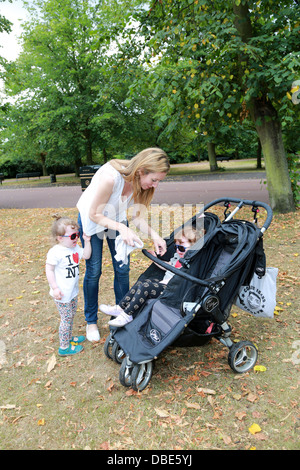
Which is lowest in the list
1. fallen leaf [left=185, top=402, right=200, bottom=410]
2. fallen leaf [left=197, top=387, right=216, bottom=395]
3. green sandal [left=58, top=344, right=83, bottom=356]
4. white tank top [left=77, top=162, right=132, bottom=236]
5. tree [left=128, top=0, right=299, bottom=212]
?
fallen leaf [left=185, top=402, right=200, bottom=410]

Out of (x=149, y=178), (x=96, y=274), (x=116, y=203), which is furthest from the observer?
(x=96, y=274)

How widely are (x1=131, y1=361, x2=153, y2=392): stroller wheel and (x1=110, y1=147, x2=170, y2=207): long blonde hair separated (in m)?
1.52

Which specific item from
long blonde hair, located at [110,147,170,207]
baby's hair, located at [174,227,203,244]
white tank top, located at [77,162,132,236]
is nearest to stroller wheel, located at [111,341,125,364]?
white tank top, located at [77,162,132,236]

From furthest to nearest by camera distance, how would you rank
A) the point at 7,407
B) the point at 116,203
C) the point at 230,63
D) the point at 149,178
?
the point at 230,63 < the point at 116,203 < the point at 149,178 < the point at 7,407

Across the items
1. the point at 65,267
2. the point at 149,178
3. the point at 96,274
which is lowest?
the point at 96,274

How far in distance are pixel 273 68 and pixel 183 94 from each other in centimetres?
209

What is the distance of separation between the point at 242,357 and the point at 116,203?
1.81 m

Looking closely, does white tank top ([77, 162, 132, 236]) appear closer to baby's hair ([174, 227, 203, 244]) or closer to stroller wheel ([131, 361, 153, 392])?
baby's hair ([174, 227, 203, 244])

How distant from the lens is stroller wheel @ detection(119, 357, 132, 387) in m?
2.94

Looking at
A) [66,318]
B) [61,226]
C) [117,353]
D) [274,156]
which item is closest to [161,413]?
[117,353]

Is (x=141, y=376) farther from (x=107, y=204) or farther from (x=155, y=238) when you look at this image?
(x=107, y=204)

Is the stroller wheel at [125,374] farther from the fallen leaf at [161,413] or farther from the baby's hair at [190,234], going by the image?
the baby's hair at [190,234]

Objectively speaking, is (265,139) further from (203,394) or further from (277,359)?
(203,394)

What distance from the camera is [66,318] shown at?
344 centimetres
